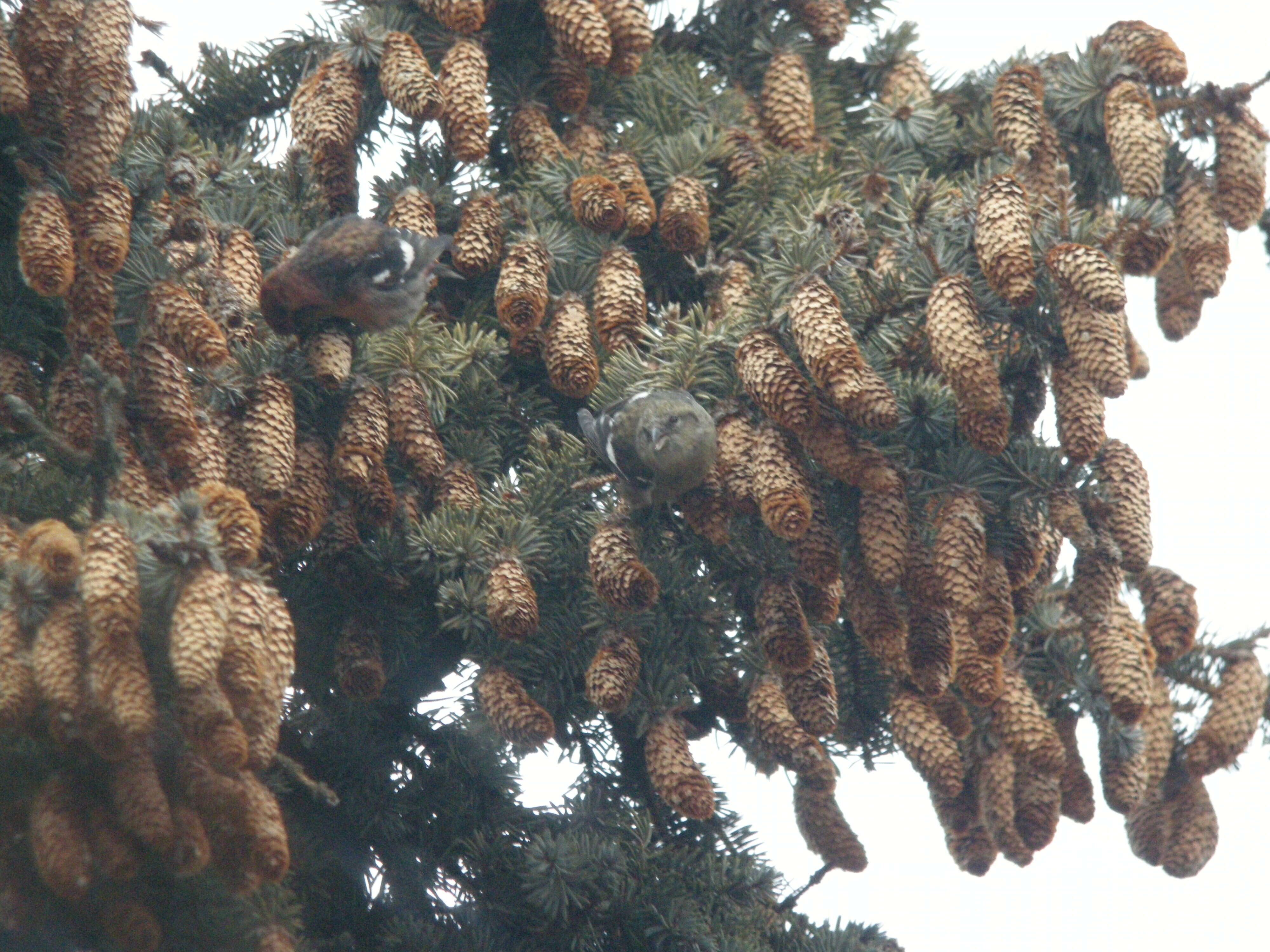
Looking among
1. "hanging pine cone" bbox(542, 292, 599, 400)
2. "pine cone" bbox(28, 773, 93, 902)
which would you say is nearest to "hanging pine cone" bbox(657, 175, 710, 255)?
"hanging pine cone" bbox(542, 292, 599, 400)

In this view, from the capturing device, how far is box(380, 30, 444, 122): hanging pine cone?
243 cm

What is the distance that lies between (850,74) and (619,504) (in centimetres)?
146

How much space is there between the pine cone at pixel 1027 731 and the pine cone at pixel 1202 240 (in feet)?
2.23

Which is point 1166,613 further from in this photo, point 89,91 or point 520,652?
point 89,91

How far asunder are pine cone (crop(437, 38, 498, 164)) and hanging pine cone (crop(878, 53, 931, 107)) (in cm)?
84

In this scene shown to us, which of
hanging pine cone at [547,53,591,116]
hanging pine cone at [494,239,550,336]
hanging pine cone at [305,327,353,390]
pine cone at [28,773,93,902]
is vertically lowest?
pine cone at [28,773,93,902]

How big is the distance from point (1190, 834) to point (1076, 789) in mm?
180

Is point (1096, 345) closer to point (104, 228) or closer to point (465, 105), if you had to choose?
point (465, 105)

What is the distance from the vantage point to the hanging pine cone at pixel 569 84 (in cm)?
268

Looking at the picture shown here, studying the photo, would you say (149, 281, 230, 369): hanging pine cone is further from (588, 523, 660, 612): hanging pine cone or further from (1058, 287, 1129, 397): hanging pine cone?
(1058, 287, 1129, 397): hanging pine cone

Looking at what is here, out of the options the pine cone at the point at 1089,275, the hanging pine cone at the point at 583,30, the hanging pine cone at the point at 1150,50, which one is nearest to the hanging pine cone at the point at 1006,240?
the pine cone at the point at 1089,275

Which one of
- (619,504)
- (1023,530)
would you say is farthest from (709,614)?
(1023,530)

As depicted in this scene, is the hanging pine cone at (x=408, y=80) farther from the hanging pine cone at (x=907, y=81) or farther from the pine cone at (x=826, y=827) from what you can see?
the pine cone at (x=826, y=827)

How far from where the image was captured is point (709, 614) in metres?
2.19
